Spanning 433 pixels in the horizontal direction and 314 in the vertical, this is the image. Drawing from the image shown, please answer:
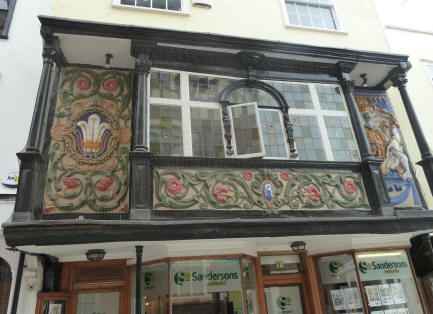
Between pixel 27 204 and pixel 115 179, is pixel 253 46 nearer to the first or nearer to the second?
pixel 115 179

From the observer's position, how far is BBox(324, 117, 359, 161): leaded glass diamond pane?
7211 mm

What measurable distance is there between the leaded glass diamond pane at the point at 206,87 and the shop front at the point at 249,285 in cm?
315

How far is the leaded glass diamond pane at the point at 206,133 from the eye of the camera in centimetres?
651

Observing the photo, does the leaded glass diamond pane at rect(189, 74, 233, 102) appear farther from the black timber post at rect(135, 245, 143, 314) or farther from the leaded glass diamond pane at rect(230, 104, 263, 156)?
the black timber post at rect(135, 245, 143, 314)

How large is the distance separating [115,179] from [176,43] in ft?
9.83

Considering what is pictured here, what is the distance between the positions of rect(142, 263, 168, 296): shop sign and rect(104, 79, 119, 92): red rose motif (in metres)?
3.60

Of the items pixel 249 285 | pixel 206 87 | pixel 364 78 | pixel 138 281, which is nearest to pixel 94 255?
pixel 138 281

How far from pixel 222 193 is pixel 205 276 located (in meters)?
1.59

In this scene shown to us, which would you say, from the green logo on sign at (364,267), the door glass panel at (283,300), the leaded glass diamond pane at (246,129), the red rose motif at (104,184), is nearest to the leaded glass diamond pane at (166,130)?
the red rose motif at (104,184)

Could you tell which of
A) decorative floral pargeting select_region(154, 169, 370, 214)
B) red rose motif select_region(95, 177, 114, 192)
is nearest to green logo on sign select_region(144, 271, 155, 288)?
decorative floral pargeting select_region(154, 169, 370, 214)

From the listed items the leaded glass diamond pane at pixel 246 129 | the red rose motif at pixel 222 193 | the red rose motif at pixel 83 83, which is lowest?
the red rose motif at pixel 222 193

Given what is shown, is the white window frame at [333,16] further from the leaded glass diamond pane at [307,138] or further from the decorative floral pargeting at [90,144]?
the decorative floral pargeting at [90,144]

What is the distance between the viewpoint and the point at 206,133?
262 inches

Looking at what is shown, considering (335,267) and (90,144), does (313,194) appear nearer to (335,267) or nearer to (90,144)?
(335,267)
